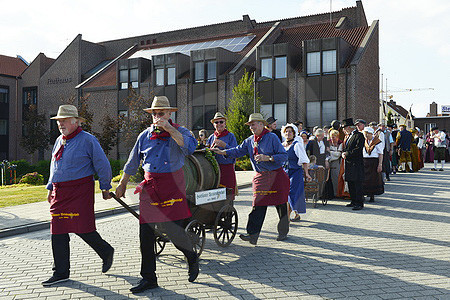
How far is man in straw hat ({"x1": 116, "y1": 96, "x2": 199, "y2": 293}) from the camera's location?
482 centimetres

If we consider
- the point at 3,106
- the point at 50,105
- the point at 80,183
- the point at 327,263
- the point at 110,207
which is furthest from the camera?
the point at 3,106

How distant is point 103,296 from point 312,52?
93.3 ft

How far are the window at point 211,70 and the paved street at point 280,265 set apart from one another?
26.1 metres

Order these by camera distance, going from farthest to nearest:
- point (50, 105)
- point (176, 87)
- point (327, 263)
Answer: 1. point (50, 105)
2. point (176, 87)
3. point (327, 263)

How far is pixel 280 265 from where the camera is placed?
18.4 ft

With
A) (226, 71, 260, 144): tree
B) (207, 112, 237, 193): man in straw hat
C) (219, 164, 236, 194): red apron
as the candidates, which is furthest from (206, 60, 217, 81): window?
(219, 164, 236, 194): red apron

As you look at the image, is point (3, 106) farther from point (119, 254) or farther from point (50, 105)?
point (119, 254)

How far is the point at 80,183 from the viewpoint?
5012 mm

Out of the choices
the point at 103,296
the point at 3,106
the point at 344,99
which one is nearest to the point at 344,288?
the point at 103,296

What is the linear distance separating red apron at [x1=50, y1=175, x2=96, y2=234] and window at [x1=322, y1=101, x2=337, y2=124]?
1041 inches

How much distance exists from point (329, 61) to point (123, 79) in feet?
59.1

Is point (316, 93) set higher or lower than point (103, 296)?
higher

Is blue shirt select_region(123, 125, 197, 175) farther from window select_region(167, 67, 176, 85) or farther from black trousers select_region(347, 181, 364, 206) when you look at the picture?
window select_region(167, 67, 176, 85)

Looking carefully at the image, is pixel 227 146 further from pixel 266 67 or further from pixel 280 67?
pixel 266 67
